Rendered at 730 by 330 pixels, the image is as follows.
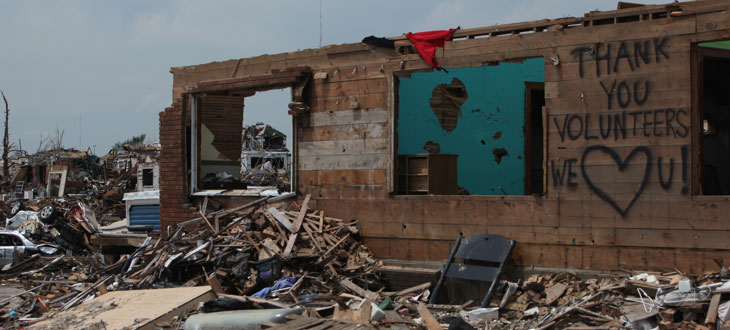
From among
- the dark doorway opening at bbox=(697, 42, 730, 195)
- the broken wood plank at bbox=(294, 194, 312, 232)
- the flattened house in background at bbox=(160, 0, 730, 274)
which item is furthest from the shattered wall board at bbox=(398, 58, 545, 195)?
the dark doorway opening at bbox=(697, 42, 730, 195)

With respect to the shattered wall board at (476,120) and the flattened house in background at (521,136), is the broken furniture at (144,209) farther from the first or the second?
the shattered wall board at (476,120)

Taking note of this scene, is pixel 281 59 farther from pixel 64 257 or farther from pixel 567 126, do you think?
pixel 64 257

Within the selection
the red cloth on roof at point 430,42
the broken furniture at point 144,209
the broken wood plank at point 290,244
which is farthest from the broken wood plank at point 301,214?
the broken furniture at point 144,209

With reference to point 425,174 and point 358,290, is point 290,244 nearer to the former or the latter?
point 358,290

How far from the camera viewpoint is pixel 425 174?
10.1 metres

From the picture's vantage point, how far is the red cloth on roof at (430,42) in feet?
31.6

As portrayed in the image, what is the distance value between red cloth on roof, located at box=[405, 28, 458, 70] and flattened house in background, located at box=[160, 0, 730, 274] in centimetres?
12

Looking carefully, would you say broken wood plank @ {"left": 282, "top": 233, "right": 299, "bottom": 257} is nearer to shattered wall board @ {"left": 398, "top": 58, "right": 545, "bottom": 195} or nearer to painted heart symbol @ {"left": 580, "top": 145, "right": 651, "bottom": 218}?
shattered wall board @ {"left": 398, "top": 58, "right": 545, "bottom": 195}

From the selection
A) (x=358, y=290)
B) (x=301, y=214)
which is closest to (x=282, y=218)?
(x=301, y=214)

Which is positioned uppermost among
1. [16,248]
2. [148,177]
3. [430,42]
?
[430,42]

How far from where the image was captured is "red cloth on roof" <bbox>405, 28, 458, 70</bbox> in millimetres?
9641

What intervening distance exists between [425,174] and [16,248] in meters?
13.4

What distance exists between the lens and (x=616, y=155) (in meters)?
8.43

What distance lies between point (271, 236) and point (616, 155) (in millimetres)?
5396
